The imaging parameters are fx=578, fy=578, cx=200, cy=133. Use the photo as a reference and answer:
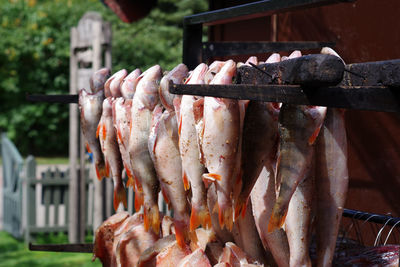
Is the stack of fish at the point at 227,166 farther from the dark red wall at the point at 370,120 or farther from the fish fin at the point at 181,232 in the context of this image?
the dark red wall at the point at 370,120

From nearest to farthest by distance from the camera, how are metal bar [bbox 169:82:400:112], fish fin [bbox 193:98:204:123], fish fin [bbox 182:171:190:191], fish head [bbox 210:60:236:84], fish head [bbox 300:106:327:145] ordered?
metal bar [bbox 169:82:400:112] < fish head [bbox 300:106:327:145] < fish head [bbox 210:60:236:84] < fish fin [bbox 193:98:204:123] < fish fin [bbox 182:171:190:191]

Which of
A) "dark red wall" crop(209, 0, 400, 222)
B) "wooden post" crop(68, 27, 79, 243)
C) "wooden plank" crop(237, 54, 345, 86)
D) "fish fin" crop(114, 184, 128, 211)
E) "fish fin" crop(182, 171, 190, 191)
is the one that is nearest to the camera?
"wooden plank" crop(237, 54, 345, 86)

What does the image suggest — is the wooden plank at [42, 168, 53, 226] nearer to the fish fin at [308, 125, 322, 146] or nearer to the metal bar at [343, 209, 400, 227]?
the metal bar at [343, 209, 400, 227]

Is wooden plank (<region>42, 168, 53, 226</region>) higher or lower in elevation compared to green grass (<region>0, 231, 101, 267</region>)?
higher

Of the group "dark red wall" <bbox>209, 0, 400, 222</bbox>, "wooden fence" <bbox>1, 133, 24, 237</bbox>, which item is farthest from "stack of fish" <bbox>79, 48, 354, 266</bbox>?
"wooden fence" <bbox>1, 133, 24, 237</bbox>

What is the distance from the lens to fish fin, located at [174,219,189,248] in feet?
8.59

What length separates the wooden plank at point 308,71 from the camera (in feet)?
5.43

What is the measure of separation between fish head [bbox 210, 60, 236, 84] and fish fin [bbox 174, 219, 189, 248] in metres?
0.77

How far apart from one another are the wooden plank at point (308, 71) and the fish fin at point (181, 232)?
36.0 inches

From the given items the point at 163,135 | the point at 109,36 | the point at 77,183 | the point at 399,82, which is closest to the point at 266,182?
the point at 163,135

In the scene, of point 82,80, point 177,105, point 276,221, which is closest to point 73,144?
point 82,80

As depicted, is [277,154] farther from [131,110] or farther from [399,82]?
[131,110]

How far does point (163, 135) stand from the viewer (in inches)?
100

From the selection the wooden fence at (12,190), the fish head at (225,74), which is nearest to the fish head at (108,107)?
the fish head at (225,74)
